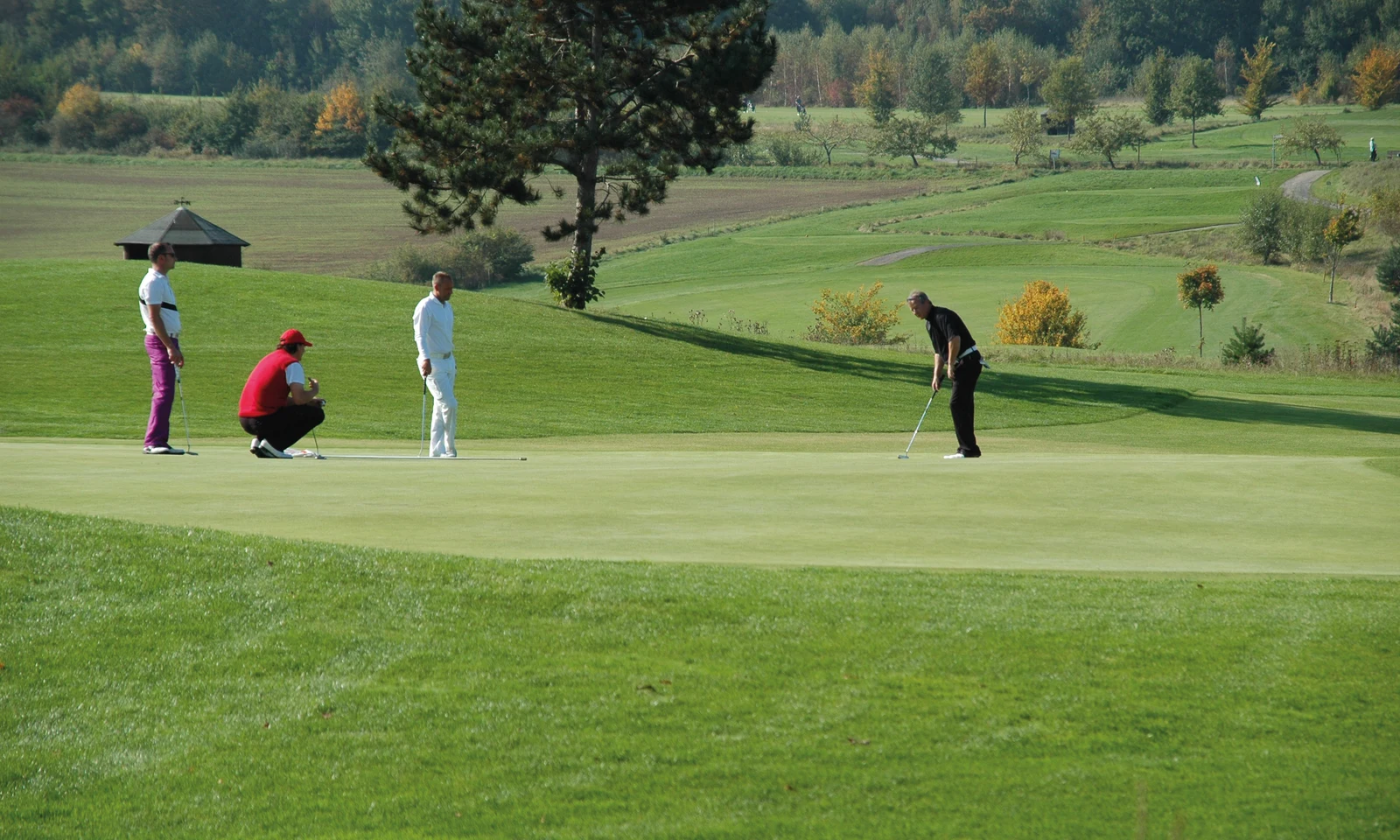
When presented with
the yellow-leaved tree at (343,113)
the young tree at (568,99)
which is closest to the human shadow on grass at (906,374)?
the young tree at (568,99)

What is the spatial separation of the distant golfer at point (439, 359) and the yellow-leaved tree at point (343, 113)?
430 ft

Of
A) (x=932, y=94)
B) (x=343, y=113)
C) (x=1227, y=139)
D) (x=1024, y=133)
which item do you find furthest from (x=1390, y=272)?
(x=932, y=94)

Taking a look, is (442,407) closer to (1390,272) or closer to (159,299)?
(159,299)

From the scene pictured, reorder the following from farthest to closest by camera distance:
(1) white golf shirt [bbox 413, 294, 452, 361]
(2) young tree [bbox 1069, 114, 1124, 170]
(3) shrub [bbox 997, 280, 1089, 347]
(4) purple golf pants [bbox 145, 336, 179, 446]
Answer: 1. (2) young tree [bbox 1069, 114, 1124, 170]
2. (3) shrub [bbox 997, 280, 1089, 347]
3. (1) white golf shirt [bbox 413, 294, 452, 361]
4. (4) purple golf pants [bbox 145, 336, 179, 446]

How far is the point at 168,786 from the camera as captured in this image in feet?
22.4

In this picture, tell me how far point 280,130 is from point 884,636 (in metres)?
143

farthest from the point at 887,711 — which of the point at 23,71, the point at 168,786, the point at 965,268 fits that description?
the point at 23,71

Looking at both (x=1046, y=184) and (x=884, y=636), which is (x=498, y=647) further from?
(x=1046, y=184)

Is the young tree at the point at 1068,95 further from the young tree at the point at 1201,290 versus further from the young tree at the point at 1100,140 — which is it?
the young tree at the point at 1201,290

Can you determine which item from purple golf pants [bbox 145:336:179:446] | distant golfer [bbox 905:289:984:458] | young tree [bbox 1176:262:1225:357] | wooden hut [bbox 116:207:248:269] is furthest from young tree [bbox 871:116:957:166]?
purple golf pants [bbox 145:336:179:446]

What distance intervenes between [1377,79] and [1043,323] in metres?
135

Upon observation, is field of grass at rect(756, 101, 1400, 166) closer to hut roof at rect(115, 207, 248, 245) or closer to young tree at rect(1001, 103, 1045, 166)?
young tree at rect(1001, 103, 1045, 166)

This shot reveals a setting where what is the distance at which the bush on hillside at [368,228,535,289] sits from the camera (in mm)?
100688

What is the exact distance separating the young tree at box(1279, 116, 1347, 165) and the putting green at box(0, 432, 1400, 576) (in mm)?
144659
